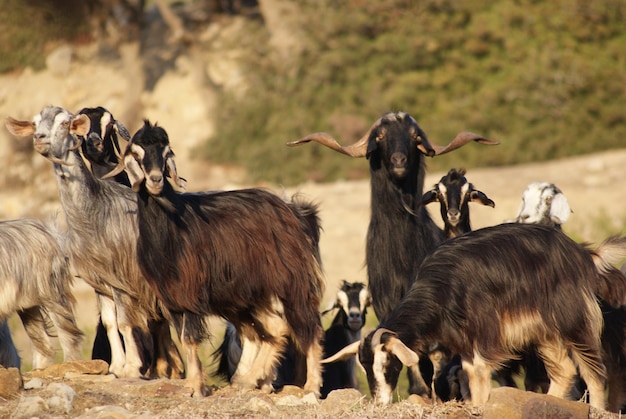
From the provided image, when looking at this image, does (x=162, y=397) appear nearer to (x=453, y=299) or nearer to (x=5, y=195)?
(x=453, y=299)

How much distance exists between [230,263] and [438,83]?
63.4 feet

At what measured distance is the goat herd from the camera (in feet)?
25.8

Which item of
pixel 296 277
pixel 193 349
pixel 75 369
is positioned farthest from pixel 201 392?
pixel 296 277

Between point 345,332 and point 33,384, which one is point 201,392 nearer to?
point 33,384

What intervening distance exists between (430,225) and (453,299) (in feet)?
6.35

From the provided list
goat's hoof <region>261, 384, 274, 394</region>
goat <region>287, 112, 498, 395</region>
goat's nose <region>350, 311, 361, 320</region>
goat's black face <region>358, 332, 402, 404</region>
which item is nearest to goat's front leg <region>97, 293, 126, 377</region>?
goat's hoof <region>261, 384, 274, 394</region>

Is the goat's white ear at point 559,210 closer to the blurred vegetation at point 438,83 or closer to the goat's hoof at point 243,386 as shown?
the goat's hoof at point 243,386

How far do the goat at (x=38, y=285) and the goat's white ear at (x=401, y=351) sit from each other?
3201mm

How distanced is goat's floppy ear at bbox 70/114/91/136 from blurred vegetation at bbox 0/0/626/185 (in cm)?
1679

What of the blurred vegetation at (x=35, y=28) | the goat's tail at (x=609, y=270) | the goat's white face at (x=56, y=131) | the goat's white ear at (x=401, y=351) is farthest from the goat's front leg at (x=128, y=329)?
the blurred vegetation at (x=35, y=28)

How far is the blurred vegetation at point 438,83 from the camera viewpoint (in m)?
26.4

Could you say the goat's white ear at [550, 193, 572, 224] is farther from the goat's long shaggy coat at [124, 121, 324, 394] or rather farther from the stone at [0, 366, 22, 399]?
the stone at [0, 366, 22, 399]

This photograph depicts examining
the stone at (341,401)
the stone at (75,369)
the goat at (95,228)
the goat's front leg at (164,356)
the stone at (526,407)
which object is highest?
the goat at (95,228)

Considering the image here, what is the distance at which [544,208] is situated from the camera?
32.6 ft
